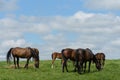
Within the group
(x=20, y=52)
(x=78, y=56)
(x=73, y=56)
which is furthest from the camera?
(x=20, y=52)

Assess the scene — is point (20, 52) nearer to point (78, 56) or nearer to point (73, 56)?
point (73, 56)

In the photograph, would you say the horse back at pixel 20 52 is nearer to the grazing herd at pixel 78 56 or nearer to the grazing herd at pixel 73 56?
the grazing herd at pixel 73 56

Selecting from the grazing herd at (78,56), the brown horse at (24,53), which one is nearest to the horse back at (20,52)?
the brown horse at (24,53)

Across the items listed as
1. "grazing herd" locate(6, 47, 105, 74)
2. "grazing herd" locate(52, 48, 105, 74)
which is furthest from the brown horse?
"grazing herd" locate(52, 48, 105, 74)

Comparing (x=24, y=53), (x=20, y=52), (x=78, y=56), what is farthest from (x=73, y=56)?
(x=20, y=52)

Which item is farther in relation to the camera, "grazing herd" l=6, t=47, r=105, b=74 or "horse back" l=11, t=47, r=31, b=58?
"horse back" l=11, t=47, r=31, b=58

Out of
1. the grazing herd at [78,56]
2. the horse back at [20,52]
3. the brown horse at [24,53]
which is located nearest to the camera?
the grazing herd at [78,56]

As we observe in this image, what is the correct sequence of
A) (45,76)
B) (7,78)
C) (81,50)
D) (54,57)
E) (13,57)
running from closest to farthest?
(7,78) → (45,76) → (81,50) → (13,57) → (54,57)

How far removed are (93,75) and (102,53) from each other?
25.5 feet

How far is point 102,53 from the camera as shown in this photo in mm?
33938

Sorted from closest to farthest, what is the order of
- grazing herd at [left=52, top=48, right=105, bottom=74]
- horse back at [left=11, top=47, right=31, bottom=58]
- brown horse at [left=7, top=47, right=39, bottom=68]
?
grazing herd at [left=52, top=48, right=105, bottom=74] < brown horse at [left=7, top=47, right=39, bottom=68] < horse back at [left=11, top=47, right=31, bottom=58]

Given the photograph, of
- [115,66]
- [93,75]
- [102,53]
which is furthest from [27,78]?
[115,66]

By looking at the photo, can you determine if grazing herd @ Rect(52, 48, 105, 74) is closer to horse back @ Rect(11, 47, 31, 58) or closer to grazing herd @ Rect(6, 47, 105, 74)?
grazing herd @ Rect(6, 47, 105, 74)

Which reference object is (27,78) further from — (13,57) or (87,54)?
(13,57)
